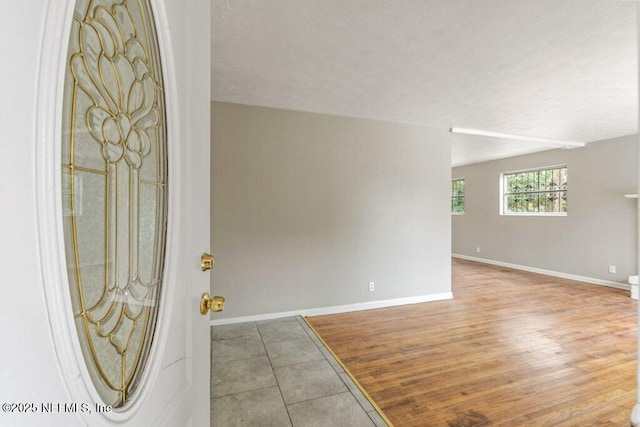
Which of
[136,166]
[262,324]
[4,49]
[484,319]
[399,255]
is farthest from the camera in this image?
[399,255]

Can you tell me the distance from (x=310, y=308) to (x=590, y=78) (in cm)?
363

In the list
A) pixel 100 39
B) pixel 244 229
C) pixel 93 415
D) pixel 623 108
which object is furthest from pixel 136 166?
pixel 623 108

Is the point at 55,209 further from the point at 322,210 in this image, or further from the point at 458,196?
the point at 458,196

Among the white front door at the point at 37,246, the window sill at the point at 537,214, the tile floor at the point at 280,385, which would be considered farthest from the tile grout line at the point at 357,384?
the window sill at the point at 537,214

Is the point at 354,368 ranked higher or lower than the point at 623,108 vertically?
lower

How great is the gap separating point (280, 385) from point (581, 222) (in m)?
6.02

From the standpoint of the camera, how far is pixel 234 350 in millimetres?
2443

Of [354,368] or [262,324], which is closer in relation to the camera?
[354,368]

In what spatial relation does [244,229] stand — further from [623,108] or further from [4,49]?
[623,108]

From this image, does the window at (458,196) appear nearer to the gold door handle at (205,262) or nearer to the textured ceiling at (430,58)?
the textured ceiling at (430,58)

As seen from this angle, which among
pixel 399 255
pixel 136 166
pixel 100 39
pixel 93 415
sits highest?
pixel 100 39

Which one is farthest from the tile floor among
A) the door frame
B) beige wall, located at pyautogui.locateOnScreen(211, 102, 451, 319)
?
the door frame

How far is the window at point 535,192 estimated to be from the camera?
5498mm

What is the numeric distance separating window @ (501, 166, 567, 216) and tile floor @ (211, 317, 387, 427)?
18.8 feet
